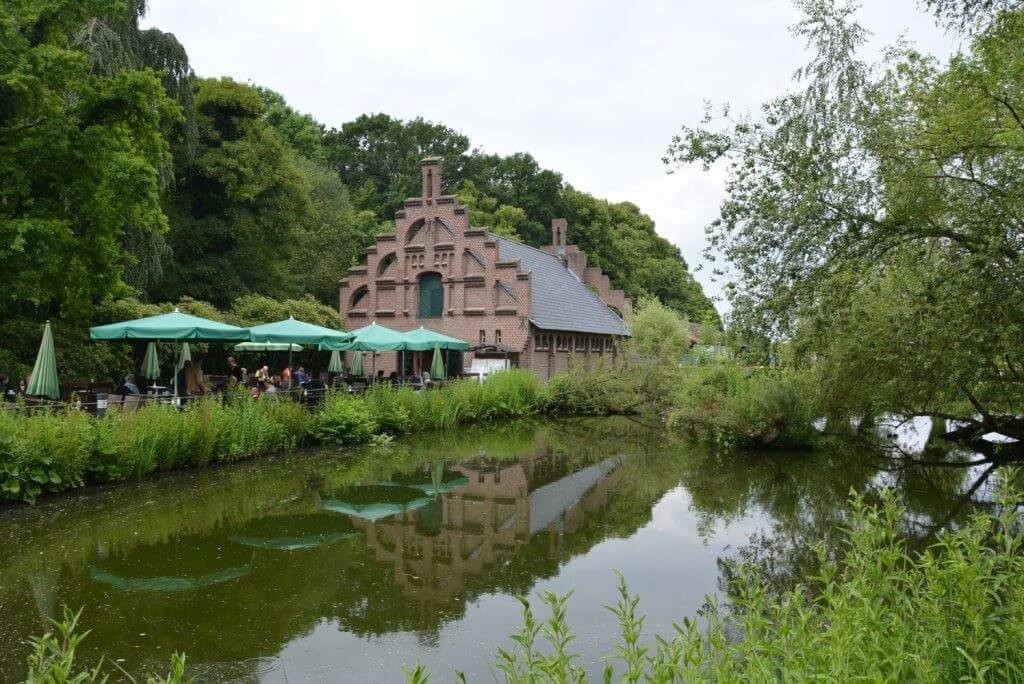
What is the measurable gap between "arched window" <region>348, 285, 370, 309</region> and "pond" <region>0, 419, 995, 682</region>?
1905 cm

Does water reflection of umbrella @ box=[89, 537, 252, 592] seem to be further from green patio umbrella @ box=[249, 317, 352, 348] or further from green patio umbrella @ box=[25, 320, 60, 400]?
green patio umbrella @ box=[249, 317, 352, 348]

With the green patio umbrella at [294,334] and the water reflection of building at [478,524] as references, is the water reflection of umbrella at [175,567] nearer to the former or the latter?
the water reflection of building at [478,524]

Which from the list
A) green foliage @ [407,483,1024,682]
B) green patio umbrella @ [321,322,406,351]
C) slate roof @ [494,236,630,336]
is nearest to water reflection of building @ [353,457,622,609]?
green foliage @ [407,483,1024,682]

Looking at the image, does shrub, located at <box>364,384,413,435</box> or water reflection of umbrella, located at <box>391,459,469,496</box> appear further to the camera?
shrub, located at <box>364,384,413,435</box>

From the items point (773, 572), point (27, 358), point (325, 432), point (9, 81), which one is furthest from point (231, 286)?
point (773, 572)

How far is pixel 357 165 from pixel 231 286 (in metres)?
26.5

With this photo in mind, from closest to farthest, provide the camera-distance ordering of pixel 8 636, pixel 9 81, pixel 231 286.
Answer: pixel 8 636 → pixel 9 81 → pixel 231 286

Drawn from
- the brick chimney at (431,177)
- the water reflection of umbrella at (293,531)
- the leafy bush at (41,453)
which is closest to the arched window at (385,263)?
the brick chimney at (431,177)

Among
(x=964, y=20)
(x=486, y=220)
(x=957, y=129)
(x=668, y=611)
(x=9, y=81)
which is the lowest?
(x=668, y=611)

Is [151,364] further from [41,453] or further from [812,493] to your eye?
[812,493]

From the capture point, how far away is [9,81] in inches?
545

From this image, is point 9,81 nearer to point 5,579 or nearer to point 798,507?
point 5,579

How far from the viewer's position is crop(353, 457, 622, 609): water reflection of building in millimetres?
8750

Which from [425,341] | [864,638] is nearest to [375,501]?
[864,638]
